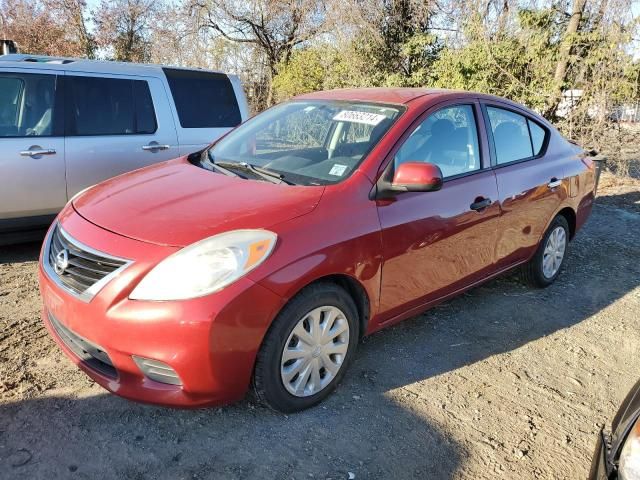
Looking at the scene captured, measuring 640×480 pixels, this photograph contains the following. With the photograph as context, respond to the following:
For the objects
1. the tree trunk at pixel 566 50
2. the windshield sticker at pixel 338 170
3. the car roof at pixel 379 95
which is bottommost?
the windshield sticker at pixel 338 170

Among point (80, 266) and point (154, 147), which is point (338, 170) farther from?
point (154, 147)

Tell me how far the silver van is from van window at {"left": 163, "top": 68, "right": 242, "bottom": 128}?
0.01m

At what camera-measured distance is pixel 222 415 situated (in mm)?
2771

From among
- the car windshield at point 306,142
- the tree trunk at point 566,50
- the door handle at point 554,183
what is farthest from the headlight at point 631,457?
the tree trunk at point 566,50

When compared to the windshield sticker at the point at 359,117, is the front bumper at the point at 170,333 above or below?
below

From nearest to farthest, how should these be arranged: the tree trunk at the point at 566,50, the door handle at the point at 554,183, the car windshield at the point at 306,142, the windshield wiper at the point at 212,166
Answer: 1. the car windshield at the point at 306,142
2. the windshield wiper at the point at 212,166
3. the door handle at the point at 554,183
4. the tree trunk at the point at 566,50

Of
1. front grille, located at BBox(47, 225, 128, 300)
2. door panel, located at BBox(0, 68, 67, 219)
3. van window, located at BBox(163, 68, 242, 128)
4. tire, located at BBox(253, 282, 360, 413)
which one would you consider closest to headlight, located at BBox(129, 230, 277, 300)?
front grille, located at BBox(47, 225, 128, 300)

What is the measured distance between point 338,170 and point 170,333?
4.40 feet

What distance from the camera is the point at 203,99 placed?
18.6 ft

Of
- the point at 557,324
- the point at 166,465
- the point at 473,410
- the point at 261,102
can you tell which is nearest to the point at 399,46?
the point at 261,102

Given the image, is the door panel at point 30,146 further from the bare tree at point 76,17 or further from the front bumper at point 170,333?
the bare tree at point 76,17

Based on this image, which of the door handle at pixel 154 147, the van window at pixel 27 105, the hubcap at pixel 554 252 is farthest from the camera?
the door handle at pixel 154 147

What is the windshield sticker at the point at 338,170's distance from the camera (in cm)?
306

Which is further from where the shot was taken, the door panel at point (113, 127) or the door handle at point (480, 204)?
the door panel at point (113, 127)
